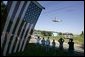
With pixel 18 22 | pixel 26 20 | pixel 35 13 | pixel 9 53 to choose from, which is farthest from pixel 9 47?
pixel 35 13

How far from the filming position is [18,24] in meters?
11.0

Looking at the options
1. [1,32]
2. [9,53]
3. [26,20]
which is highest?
[26,20]

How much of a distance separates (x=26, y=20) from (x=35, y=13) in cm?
84

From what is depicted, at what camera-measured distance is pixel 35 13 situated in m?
12.6

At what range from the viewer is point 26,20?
476 inches

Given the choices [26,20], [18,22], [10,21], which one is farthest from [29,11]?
[10,21]

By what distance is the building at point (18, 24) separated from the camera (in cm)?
997

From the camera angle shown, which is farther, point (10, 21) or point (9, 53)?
point (9, 53)

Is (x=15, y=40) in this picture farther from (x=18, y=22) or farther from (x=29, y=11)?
(x=29, y=11)

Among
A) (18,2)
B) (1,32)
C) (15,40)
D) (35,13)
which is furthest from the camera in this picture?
(35,13)

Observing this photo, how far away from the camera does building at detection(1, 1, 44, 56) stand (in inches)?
392

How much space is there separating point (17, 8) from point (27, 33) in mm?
2594

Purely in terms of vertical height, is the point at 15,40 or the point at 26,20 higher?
the point at 26,20

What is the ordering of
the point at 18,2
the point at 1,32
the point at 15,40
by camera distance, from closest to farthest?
the point at 1,32, the point at 18,2, the point at 15,40
